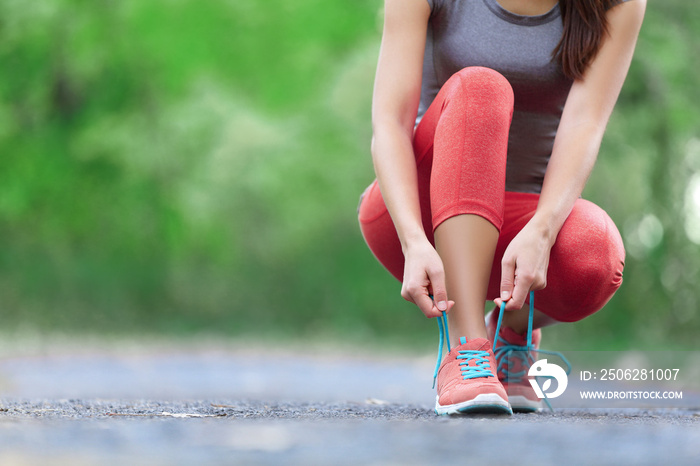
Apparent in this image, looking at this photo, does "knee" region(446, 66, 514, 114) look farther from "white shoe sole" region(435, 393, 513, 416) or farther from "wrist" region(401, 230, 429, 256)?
"white shoe sole" region(435, 393, 513, 416)

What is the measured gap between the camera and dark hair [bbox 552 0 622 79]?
178 centimetres

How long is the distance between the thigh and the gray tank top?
0.24 metres

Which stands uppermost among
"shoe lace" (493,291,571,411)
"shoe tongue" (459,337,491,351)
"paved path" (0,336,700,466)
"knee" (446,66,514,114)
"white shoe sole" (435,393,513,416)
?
"knee" (446,66,514,114)

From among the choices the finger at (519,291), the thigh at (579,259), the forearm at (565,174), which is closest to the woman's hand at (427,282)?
the finger at (519,291)

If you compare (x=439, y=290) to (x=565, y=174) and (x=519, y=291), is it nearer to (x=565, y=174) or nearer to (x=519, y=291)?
(x=519, y=291)

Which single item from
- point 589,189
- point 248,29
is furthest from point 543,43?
point 248,29

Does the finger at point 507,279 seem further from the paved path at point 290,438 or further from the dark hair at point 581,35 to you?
the dark hair at point 581,35

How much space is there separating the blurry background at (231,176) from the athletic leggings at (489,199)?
6107 millimetres

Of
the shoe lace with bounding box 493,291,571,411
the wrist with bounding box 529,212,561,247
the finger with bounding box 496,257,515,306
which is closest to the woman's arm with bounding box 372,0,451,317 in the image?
the finger with bounding box 496,257,515,306

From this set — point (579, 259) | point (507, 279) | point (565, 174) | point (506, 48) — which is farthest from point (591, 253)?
point (506, 48)

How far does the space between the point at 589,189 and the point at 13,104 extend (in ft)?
24.0

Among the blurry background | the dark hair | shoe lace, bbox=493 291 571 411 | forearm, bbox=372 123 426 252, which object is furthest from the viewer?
the blurry background

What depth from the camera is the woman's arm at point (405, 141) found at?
1.52 meters

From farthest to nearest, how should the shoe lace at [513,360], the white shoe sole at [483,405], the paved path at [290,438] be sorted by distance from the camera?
the shoe lace at [513,360] → the white shoe sole at [483,405] → the paved path at [290,438]
